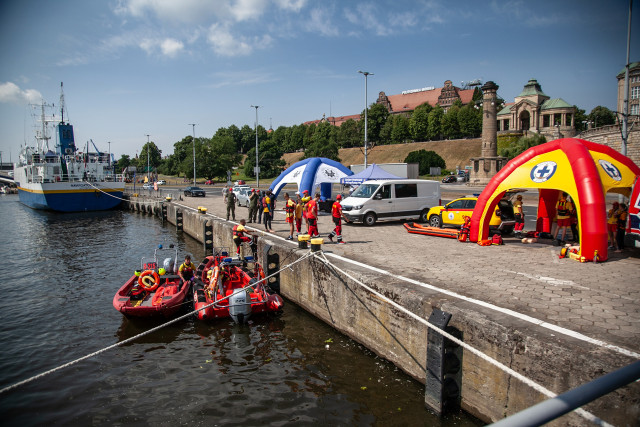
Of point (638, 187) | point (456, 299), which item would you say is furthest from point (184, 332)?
point (638, 187)

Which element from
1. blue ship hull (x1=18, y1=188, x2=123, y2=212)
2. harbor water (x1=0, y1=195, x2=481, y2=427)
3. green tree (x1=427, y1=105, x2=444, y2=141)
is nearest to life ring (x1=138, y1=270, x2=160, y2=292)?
Answer: harbor water (x1=0, y1=195, x2=481, y2=427)

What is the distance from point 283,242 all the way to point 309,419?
8.56m

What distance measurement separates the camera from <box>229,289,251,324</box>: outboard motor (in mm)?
11023

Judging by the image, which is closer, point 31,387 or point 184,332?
point 31,387

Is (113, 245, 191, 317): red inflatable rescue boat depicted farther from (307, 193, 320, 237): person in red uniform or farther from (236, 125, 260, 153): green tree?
(236, 125, 260, 153): green tree

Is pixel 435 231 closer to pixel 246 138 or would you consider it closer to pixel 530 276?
pixel 530 276

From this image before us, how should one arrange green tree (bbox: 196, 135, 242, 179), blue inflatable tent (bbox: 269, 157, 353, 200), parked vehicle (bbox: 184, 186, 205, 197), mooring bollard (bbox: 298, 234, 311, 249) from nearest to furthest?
1. mooring bollard (bbox: 298, 234, 311, 249)
2. blue inflatable tent (bbox: 269, 157, 353, 200)
3. parked vehicle (bbox: 184, 186, 205, 197)
4. green tree (bbox: 196, 135, 242, 179)

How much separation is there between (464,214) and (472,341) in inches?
420

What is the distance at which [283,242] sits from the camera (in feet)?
50.4

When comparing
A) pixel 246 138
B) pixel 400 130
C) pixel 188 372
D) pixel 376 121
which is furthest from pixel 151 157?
pixel 188 372

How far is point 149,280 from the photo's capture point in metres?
13.1

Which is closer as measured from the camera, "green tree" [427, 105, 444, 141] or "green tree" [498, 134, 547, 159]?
"green tree" [498, 134, 547, 159]

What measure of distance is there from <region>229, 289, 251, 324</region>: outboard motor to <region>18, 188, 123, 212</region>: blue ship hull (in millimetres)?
40337

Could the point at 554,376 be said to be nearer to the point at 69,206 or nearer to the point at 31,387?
the point at 31,387
